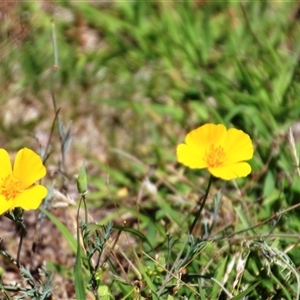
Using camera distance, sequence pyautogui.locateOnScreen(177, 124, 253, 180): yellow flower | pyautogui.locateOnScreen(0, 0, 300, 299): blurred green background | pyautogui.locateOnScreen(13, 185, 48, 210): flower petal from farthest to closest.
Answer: pyautogui.locateOnScreen(0, 0, 300, 299): blurred green background → pyautogui.locateOnScreen(177, 124, 253, 180): yellow flower → pyautogui.locateOnScreen(13, 185, 48, 210): flower petal

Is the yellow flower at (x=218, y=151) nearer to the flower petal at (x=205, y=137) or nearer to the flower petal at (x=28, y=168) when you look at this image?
the flower petal at (x=205, y=137)

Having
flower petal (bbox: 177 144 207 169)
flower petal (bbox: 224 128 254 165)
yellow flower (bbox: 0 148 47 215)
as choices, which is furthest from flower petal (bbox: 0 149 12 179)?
flower petal (bbox: 224 128 254 165)

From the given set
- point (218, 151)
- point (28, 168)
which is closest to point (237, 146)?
point (218, 151)

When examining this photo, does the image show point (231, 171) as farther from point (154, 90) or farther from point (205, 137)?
point (154, 90)

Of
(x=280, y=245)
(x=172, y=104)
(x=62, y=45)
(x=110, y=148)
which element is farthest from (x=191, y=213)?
(x=62, y=45)

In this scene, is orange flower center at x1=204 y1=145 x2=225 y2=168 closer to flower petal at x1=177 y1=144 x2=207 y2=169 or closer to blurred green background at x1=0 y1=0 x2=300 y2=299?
flower petal at x1=177 y1=144 x2=207 y2=169

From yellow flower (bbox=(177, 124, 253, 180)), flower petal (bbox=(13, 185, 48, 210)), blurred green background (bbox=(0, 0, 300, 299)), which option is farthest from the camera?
blurred green background (bbox=(0, 0, 300, 299))
